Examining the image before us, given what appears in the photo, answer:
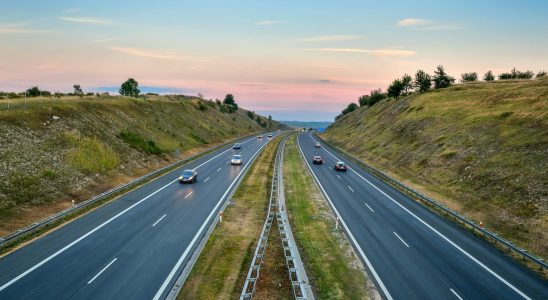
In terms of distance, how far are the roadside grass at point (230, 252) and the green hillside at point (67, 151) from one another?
42.2 feet

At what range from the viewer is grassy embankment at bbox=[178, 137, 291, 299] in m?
14.9

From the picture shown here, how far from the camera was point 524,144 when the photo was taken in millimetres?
36312

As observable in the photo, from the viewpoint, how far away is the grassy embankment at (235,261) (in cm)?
1488

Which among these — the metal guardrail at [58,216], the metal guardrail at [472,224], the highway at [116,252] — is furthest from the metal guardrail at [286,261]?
the metal guardrail at [58,216]

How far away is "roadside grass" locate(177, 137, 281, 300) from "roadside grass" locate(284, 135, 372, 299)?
2.79 metres

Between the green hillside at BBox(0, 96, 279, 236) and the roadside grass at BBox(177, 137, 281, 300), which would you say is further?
the green hillside at BBox(0, 96, 279, 236)

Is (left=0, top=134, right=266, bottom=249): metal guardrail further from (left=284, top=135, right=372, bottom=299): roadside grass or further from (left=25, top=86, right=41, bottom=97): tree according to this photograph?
(left=25, top=86, right=41, bottom=97): tree

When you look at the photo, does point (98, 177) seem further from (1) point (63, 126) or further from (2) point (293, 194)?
(2) point (293, 194)

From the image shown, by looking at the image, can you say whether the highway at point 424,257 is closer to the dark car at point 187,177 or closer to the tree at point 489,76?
the dark car at point 187,177

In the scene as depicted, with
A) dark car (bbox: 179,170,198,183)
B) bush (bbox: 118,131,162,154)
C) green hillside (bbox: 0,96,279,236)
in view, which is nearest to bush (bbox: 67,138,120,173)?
green hillside (bbox: 0,96,279,236)

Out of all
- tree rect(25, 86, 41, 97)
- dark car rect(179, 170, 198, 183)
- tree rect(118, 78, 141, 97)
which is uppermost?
tree rect(118, 78, 141, 97)

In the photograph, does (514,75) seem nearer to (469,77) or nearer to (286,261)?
(469,77)

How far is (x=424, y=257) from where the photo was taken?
64.2 ft

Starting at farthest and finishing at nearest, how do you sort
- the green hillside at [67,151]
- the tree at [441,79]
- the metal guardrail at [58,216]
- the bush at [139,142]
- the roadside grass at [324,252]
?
the tree at [441,79] → the bush at [139,142] → the green hillside at [67,151] → the metal guardrail at [58,216] → the roadside grass at [324,252]
